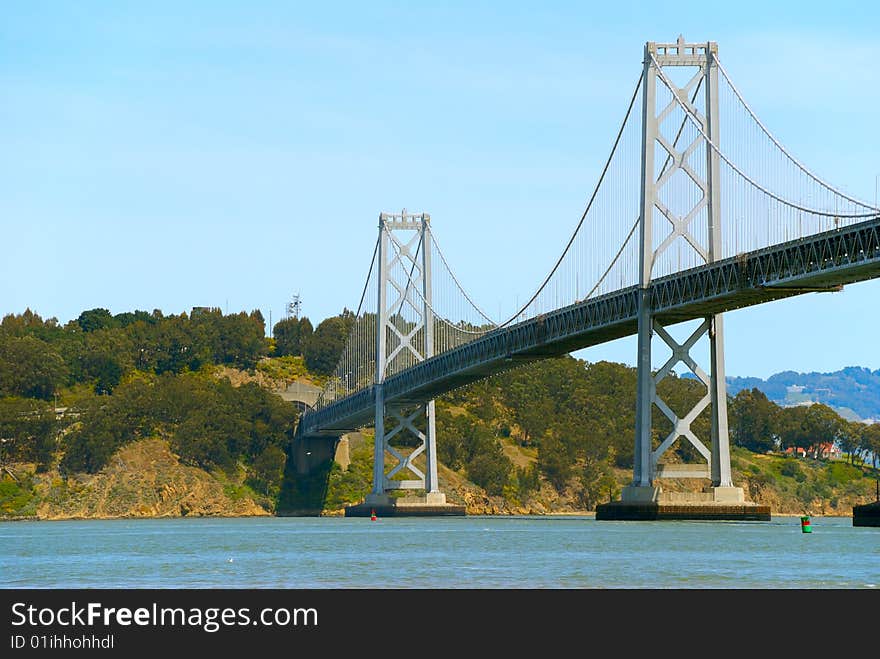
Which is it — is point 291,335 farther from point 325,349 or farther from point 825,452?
point 825,452

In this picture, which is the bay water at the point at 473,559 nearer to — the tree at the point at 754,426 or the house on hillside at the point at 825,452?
the tree at the point at 754,426

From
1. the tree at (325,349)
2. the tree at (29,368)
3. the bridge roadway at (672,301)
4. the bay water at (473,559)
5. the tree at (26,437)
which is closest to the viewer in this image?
the bay water at (473,559)

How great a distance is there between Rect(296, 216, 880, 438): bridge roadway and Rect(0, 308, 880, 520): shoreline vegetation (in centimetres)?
2402

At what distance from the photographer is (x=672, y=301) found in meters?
62.5

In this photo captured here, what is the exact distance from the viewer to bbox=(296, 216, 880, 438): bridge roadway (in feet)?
174

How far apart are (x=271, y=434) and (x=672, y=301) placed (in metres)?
61.4

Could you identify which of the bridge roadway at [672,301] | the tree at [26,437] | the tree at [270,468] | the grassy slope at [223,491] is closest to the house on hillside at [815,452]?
the grassy slope at [223,491]

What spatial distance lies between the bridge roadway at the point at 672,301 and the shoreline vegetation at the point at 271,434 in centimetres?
2402

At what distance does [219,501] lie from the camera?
116 metres

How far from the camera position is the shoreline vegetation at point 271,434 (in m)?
112

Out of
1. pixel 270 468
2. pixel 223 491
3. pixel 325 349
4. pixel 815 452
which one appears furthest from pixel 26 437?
pixel 815 452

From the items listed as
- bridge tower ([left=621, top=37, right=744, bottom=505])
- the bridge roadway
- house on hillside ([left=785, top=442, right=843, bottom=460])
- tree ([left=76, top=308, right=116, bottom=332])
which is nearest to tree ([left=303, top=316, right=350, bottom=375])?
tree ([left=76, top=308, right=116, bottom=332])
